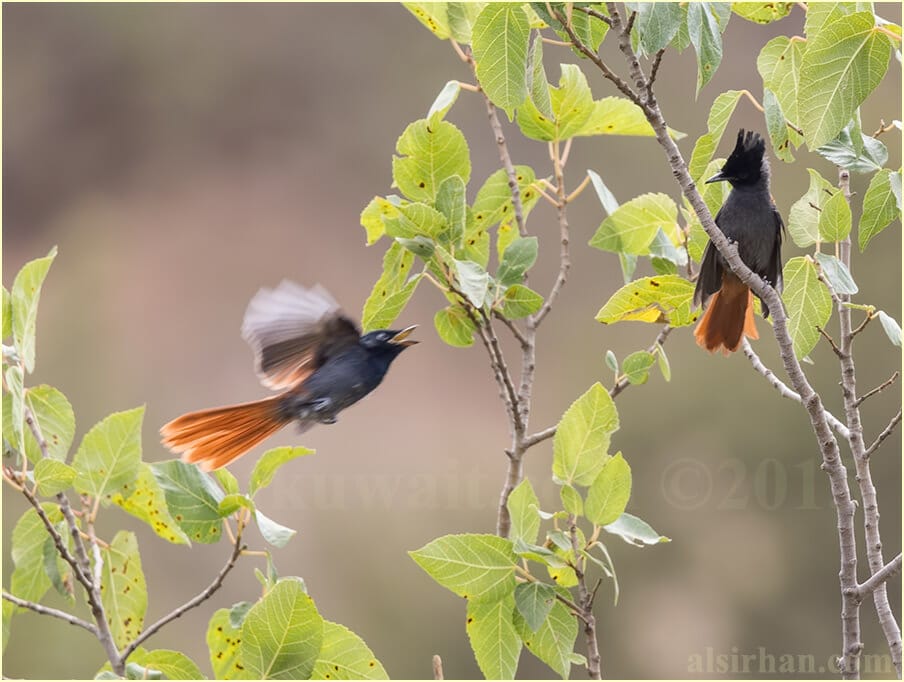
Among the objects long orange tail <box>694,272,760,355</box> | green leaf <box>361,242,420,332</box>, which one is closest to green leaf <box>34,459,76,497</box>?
green leaf <box>361,242,420,332</box>

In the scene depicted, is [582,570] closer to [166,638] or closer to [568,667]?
[568,667]

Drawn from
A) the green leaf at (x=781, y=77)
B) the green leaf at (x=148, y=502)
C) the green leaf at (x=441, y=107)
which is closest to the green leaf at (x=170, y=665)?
the green leaf at (x=148, y=502)

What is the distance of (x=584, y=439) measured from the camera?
55.7 inches

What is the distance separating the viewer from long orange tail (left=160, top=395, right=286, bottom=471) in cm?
200

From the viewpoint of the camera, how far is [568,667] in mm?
1414

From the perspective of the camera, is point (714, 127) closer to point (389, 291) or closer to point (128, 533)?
point (389, 291)

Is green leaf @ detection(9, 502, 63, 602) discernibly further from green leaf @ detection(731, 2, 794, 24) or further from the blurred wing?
green leaf @ detection(731, 2, 794, 24)

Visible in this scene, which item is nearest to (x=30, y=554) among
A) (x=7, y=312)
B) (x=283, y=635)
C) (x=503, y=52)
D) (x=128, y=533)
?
(x=128, y=533)

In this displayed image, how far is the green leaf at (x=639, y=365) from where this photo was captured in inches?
66.2

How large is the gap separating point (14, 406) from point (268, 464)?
0.33m

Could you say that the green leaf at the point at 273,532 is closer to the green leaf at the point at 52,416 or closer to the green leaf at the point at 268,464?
the green leaf at the point at 268,464

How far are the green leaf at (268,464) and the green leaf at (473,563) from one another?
224 millimetres

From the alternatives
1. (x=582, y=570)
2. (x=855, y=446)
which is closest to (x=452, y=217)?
(x=582, y=570)

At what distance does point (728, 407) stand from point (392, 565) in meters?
2.22
